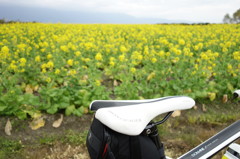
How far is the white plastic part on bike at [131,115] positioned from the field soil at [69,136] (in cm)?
162

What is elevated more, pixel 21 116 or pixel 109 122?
pixel 109 122

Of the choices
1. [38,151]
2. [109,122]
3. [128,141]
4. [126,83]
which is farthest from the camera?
[126,83]

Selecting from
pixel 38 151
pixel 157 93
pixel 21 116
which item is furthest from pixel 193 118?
pixel 21 116

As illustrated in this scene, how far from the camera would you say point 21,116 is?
3076mm

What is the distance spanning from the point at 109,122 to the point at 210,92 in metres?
3.14

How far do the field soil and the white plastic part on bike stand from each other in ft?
5.31

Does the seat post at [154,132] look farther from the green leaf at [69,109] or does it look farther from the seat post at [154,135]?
the green leaf at [69,109]

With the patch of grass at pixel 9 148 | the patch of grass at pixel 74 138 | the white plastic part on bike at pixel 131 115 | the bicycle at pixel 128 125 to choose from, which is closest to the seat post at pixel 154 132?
the bicycle at pixel 128 125

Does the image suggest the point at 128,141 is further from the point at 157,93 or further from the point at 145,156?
the point at 157,93

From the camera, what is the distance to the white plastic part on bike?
1225mm

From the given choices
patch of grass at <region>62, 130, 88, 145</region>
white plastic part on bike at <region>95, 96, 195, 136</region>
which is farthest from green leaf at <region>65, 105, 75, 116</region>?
white plastic part on bike at <region>95, 96, 195, 136</region>

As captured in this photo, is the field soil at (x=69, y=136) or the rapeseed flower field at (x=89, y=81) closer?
the field soil at (x=69, y=136)

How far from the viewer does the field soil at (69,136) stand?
2707mm

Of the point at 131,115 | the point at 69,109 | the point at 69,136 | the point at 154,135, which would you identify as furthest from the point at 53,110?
the point at 131,115
